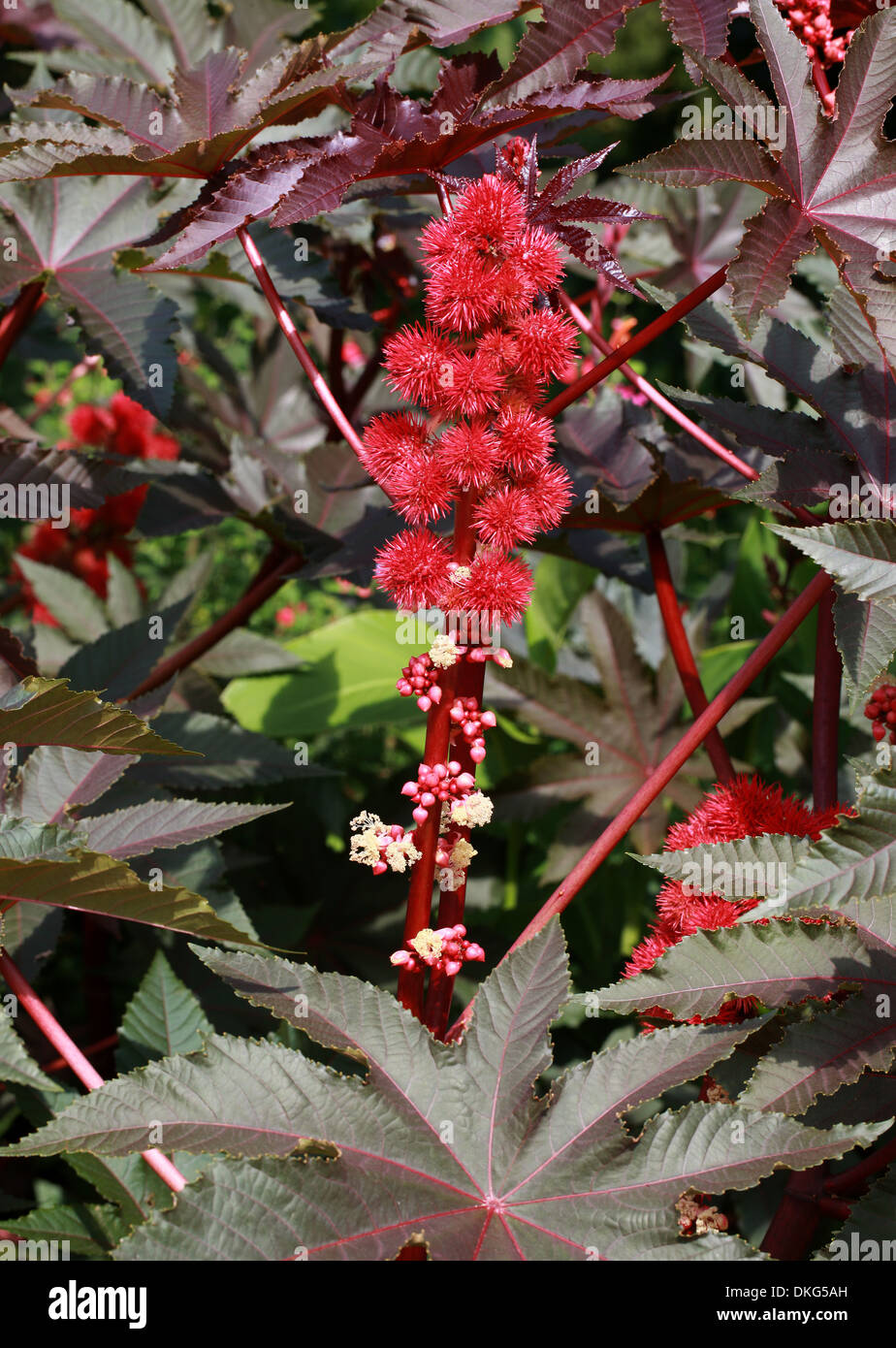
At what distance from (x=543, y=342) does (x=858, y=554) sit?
26cm

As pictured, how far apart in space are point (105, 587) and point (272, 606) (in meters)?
1.53

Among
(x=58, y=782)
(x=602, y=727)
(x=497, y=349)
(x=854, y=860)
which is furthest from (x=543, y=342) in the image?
(x=602, y=727)

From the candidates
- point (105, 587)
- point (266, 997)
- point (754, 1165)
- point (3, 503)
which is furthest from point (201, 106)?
point (105, 587)

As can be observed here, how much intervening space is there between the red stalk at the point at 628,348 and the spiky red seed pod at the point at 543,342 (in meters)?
0.06

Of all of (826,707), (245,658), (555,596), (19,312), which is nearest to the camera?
(826,707)

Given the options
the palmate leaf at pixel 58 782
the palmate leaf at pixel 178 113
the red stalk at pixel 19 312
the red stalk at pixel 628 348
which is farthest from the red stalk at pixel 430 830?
the red stalk at pixel 19 312

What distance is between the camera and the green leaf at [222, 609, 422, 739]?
1764 millimetres

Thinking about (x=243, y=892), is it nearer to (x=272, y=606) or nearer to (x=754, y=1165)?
(x=754, y=1165)

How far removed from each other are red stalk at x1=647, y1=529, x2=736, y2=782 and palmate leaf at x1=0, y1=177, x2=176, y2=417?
54 centimetres

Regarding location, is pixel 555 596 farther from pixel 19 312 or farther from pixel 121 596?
pixel 19 312

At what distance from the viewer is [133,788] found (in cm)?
123

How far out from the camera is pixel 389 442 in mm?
816

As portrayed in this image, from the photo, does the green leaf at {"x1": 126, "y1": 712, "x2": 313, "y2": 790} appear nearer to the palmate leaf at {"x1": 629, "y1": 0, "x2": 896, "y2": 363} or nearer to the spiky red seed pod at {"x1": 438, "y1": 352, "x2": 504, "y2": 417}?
the spiky red seed pod at {"x1": 438, "y1": 352, "x2": 504, "y2": 417}
